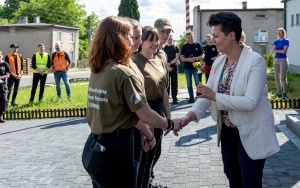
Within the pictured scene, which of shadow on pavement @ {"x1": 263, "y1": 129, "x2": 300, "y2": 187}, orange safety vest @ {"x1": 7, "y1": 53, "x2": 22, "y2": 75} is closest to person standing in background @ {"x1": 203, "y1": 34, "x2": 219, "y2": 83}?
shadow on pavement @ {"x1": 263, "y1": 129, "x2": 300, "y2": 187}

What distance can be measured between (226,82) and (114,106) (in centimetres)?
→ 115

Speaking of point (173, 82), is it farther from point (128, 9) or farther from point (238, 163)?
point (128, 9)

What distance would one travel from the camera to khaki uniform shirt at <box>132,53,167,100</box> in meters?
5.25

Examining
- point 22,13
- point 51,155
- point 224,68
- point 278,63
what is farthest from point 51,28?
point 224,68

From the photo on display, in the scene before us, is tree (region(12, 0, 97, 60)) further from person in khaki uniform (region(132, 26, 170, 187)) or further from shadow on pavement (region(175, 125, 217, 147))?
A: person in khaki uniform (region(132, 26, 170, 187))

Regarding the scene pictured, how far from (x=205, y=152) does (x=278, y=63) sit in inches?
287

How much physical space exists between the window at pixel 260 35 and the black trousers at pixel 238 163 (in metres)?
60.0

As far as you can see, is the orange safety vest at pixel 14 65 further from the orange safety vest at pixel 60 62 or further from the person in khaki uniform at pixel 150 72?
the person in khaki uniform at pixel 150 72

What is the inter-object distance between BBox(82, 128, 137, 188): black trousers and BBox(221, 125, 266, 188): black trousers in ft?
3.26

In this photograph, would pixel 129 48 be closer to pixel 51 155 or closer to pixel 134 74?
pixel 134 74

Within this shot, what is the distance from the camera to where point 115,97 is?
3.76 metres

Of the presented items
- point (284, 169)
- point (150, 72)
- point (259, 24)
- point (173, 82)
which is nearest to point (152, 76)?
point (150, 72)

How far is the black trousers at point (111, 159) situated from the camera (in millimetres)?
3807

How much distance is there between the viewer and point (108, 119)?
12.5 feet
